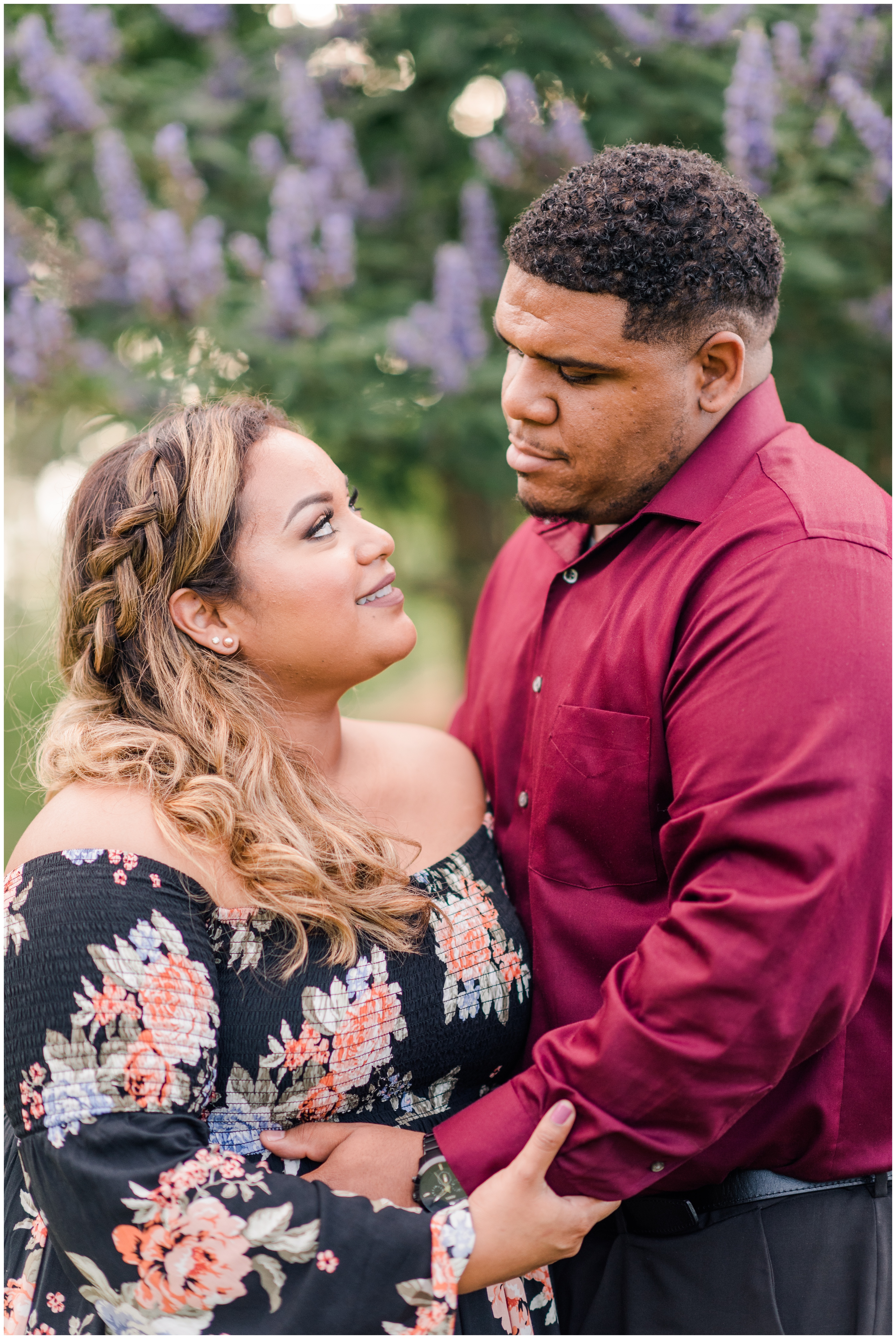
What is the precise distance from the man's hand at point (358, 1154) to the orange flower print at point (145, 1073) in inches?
11.0

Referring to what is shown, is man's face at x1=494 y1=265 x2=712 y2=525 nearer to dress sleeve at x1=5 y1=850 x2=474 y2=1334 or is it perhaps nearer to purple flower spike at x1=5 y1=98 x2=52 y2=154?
dress sleeve at x1=5 y1=850 x2=474 y2=1334

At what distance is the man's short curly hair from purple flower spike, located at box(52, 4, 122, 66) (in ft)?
8.22

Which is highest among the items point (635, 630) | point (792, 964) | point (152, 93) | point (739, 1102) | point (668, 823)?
point (152, 93)

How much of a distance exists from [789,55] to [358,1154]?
10.5 feet

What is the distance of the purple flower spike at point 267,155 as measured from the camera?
3.41m

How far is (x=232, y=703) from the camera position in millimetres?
1945

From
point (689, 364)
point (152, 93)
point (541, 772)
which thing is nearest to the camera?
point (689, 364)

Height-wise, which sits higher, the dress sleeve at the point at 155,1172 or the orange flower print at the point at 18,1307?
the dress sleeve at the point at 155,1172

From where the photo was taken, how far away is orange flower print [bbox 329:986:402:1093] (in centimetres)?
173

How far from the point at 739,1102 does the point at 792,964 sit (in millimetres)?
237

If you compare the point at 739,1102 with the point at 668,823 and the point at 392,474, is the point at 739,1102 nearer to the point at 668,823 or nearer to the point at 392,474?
the point at 668,823

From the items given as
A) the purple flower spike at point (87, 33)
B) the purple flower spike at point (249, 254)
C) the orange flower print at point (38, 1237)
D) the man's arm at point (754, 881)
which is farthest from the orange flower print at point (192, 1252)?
the purple flower spike at point (87, 33)

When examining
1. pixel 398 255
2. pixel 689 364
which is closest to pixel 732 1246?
pixel 689 364

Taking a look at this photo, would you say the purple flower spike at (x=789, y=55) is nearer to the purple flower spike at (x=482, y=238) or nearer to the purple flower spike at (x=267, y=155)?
the purple flower spike at (x=482, y=238)
